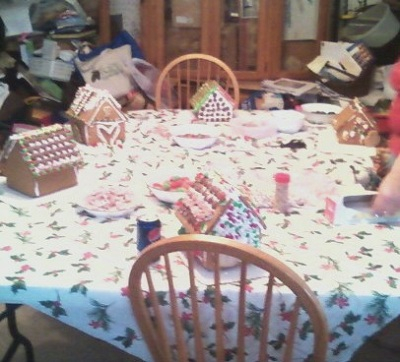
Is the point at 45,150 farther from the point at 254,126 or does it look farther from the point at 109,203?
the point at 254,126

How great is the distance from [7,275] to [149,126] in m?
1.21

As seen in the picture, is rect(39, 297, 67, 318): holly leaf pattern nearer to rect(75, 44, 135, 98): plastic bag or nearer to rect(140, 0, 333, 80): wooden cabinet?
rect(75, 44, 135, 98): plastic bag

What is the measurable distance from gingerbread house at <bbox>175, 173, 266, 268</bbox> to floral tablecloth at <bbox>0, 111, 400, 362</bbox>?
100mm

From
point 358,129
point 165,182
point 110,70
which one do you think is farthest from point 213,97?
point 110,70

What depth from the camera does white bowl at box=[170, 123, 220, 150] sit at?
2037mm

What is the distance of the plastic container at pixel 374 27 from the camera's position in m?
3.09

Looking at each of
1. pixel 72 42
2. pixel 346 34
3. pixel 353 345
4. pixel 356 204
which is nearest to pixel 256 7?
pixel 346 34

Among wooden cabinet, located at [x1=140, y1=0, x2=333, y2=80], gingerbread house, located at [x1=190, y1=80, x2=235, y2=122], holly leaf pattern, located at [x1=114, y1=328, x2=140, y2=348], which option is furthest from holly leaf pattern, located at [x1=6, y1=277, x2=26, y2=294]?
wooden cabinet, located at [x1=140, y1=0, x2=333, y2=80]

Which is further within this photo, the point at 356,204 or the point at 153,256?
the point at 356,204

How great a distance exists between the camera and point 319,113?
7.89ft

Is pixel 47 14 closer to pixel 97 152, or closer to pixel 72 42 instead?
pixel 72 42

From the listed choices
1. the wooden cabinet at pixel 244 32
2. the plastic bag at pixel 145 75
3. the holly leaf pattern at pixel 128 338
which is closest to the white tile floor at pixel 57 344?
the holly leaf pattern at pixel 128 338

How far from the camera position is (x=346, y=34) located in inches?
128

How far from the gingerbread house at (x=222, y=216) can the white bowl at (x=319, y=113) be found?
1.19 meters
